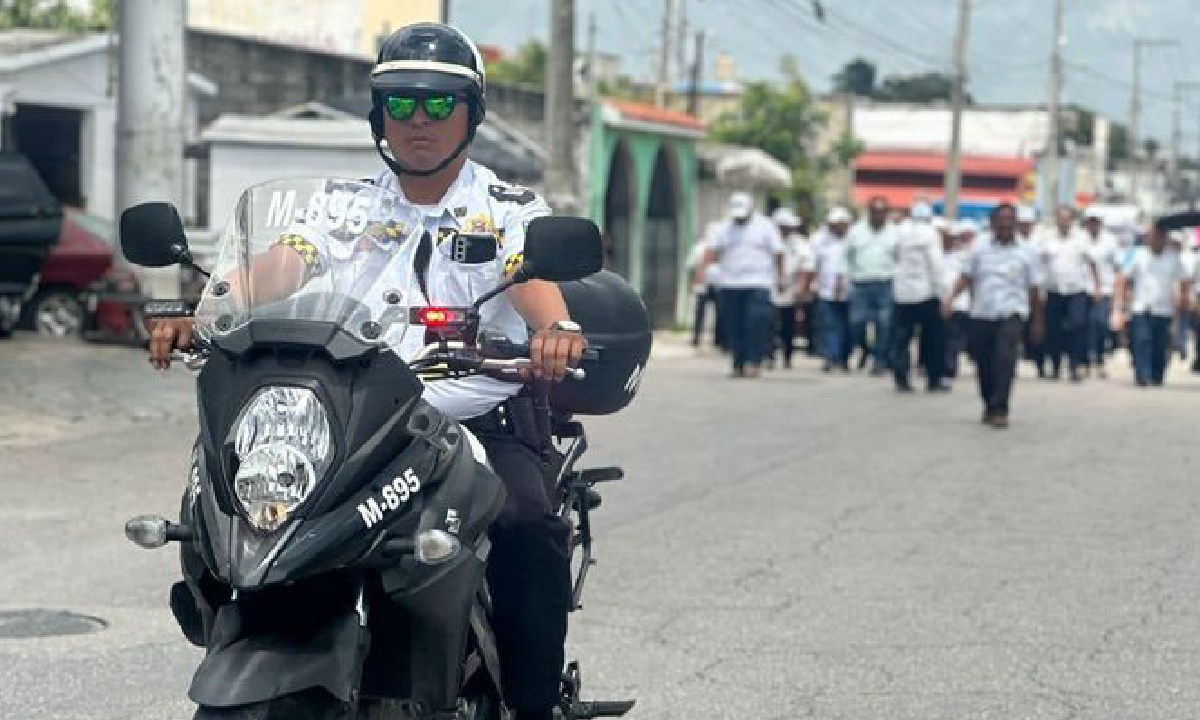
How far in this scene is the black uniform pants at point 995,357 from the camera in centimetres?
1748

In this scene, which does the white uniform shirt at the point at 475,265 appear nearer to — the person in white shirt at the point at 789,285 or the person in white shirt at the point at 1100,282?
the person in white shirt at the point at 789,285

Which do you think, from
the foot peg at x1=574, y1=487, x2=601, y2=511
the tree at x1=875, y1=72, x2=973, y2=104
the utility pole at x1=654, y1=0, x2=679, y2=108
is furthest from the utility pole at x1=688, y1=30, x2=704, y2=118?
the tree at x1=875, y1=72, x2=973, y2=104

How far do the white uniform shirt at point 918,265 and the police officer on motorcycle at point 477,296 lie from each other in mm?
16510

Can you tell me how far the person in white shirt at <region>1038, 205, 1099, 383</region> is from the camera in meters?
26.0

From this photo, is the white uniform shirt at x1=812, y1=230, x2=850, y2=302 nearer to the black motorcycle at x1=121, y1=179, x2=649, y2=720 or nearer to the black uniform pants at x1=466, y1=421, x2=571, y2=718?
the black uniform pants at x1=466, y1=421, x2=571, y2=718

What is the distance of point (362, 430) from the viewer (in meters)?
4.22

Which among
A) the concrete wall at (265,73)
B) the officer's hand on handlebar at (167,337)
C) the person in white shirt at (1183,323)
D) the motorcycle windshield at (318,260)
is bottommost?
the person in white shirt at (1183,323)

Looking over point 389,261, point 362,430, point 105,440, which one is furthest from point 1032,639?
point 105,440

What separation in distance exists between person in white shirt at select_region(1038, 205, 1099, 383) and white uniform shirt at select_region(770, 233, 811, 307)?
9.25ft

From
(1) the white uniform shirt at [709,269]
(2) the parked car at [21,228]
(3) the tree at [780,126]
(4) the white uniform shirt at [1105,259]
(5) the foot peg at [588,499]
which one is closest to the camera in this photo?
(5) the foot peg at [588,499]

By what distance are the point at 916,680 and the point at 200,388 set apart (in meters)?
3.72

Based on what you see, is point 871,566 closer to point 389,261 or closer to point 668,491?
point 668,491

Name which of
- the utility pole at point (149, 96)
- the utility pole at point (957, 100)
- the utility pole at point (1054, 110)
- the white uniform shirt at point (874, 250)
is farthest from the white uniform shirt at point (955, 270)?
the utility pole at point (1054, 110)

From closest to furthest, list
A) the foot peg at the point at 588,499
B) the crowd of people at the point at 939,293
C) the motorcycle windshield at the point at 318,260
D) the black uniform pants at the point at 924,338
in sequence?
the motorcycle windshield at the point at 318,260
the foot peg at the point at 588,499
the crowd of people at the point at 939,293
the black uniform pants at the point at 924,338
